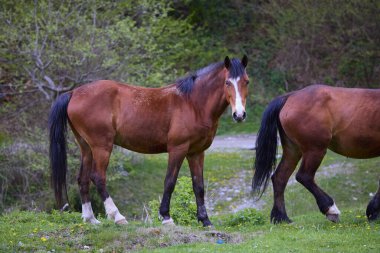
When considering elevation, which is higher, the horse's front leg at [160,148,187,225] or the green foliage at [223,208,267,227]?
the horse's front leg at [160,148,187,225]

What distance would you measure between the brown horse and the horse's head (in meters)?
1.05

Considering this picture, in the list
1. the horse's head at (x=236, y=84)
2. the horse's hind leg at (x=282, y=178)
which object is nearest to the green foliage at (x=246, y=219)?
the horse's hind leg at (x=282, y=178)

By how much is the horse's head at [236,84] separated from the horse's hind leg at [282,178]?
1.50m

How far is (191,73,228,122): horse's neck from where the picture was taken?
29.0ft

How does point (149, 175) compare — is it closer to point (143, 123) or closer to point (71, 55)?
point (71, 55)

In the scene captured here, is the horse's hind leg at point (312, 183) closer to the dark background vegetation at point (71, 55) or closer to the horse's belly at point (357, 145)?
the horse's belly at point (357, 145)

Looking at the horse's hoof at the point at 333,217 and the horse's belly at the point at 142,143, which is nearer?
the horse's belly at the point at 142,143

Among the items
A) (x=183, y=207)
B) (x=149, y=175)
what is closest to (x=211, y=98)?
(x=183, y=207)

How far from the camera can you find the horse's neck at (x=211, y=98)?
8844 millimetres

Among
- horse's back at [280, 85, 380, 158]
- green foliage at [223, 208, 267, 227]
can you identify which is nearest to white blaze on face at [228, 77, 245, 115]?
horse's back at [280, 85, 380, 158]

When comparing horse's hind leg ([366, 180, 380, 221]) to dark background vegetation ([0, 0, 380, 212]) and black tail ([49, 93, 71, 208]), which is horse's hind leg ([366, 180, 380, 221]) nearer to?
black tail ([49, 93, 71, 208])

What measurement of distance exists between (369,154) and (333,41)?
46.0 ft

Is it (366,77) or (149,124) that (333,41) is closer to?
(366,77)

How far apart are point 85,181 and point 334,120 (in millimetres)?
3479
